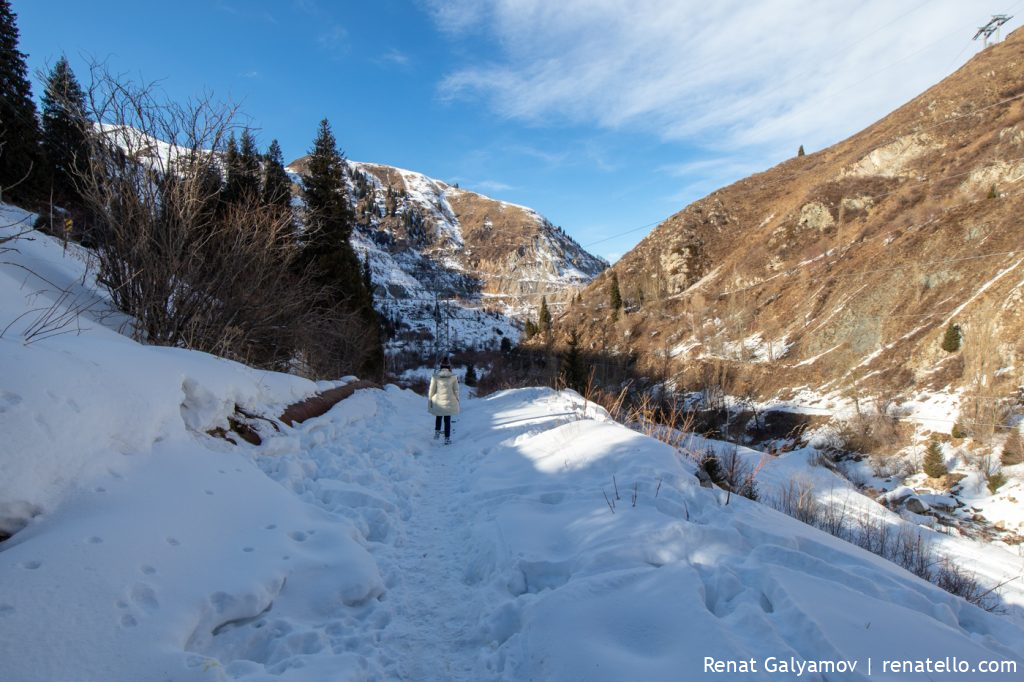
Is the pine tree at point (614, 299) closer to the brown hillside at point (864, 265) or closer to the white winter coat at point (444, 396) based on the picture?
A: the brown hillside at point (864, 265)

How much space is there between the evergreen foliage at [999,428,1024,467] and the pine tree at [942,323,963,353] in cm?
738

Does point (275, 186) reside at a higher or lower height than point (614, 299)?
lower

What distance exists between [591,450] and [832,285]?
42.5 metres

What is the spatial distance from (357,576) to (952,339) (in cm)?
3498

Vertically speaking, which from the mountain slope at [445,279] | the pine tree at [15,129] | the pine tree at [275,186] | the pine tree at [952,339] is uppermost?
the mountain slope at [445,279]

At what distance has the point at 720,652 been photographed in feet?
6.88

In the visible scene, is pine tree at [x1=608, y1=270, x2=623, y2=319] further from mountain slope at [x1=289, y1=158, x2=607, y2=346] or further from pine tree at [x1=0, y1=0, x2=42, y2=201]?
pine tree at [x1=0, y1=0, x2=42, y2=201]

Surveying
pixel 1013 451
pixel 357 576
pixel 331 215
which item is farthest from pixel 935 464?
pixel 331 215

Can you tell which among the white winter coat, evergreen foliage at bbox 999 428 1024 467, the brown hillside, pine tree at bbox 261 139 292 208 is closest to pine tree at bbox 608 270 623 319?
the brown hillside

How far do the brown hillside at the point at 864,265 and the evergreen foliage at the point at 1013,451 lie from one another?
11.9ft

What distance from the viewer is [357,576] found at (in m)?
2.79

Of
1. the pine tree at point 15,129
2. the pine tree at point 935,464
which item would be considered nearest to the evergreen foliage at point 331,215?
the pine tree at point 15,129

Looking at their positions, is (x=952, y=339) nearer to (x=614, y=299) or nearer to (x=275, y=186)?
(x=275, y=186)

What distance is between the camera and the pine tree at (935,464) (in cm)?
1967
